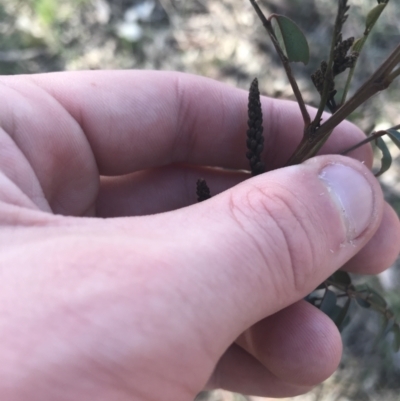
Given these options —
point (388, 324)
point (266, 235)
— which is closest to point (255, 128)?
point (266, 235)

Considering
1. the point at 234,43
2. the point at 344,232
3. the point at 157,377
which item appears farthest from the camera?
the point at 234,43

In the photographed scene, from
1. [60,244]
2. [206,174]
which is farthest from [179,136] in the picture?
[60,244]

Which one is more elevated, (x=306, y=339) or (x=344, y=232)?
(x=344, y=232)

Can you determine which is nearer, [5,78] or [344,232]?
[344,232]

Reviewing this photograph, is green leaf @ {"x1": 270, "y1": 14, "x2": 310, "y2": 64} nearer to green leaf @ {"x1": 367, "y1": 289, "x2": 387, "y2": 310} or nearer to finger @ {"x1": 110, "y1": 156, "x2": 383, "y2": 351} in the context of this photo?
finger @ {"x1": 110, "y1": 156, "x2": 383, "y2": 351}

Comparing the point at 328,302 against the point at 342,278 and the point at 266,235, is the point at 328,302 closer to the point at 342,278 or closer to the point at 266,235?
the point at 342,278

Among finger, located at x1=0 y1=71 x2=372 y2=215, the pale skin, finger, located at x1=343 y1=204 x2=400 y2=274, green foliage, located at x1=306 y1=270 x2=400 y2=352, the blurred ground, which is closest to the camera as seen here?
the pale skin

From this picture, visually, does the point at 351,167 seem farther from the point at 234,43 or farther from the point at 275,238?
the point at 234,43

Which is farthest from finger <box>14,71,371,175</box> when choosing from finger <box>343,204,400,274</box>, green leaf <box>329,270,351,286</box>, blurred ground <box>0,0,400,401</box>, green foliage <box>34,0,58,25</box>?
green foliage <box>34,0,58,25</box>
